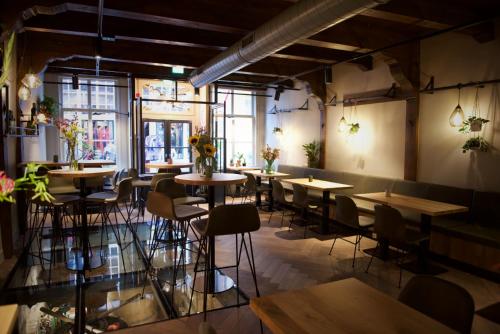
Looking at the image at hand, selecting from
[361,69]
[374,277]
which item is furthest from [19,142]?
[361,69]

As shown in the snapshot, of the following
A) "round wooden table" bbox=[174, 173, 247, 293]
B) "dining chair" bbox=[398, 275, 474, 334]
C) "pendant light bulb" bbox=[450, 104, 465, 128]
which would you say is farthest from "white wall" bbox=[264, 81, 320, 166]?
"dining chair" bbox=[398, 275, 474, 334]

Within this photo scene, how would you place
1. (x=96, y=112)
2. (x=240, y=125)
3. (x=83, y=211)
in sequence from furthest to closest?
(x=240, y=125)
(x=96, y=112)
(x=83, y=211)

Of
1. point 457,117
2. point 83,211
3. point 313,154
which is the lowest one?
point 83,211

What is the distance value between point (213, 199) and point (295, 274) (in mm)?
1253

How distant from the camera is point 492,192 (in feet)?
13.3

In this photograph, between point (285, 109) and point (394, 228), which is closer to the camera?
point (394, 228)

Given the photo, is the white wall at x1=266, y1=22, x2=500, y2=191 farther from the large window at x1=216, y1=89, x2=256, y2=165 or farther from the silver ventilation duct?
the large window at x1=216, y1=89, x2=256, y2=165

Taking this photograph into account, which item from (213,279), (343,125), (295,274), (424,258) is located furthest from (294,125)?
(213,279)

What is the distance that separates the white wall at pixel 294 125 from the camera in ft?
25.0

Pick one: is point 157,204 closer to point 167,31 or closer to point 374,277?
point 374,277

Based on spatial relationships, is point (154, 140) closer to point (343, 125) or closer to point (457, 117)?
point (343, 125)

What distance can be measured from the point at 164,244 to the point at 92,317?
6.38 ft

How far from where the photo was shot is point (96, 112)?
8.39m

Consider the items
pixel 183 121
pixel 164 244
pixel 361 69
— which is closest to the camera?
pixel 164 244
